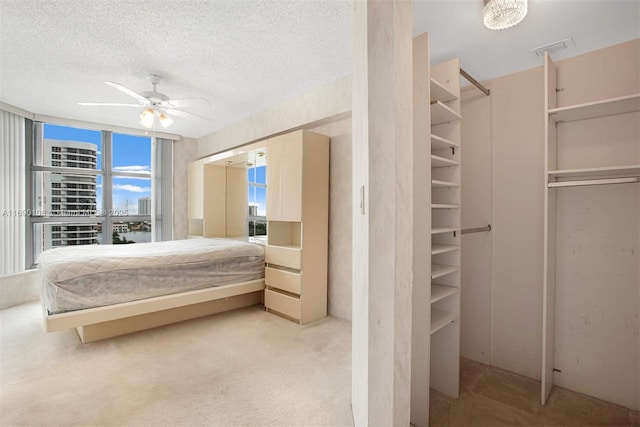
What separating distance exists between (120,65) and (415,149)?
2.78 m

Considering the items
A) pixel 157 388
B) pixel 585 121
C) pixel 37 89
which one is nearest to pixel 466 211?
pixel 585 121

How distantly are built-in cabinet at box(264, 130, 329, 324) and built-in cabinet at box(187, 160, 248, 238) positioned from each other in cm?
139

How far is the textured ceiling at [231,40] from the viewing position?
188 centimetres

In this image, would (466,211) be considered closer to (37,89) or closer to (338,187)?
(338,187)

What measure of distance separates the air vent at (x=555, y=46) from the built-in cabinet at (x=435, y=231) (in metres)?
0.67

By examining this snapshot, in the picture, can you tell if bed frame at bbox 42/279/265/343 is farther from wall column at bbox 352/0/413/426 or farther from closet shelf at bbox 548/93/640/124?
closet shelf at bbox 548/93/640/124

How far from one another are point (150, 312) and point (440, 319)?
8.48 ft

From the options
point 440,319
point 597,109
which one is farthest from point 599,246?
point 440,319

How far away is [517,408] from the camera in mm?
1870

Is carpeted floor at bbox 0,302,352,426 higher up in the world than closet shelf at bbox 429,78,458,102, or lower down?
lower down

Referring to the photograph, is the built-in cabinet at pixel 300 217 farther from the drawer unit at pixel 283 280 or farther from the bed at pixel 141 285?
the bed at pixel 141 285

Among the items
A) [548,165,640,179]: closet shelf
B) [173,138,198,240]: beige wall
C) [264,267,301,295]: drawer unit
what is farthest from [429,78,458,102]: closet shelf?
[173,138,198,240]: beige wall

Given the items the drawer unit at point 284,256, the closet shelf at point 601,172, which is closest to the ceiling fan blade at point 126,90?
the drawer unit at point 284,256

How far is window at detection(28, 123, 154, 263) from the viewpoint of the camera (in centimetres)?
435
